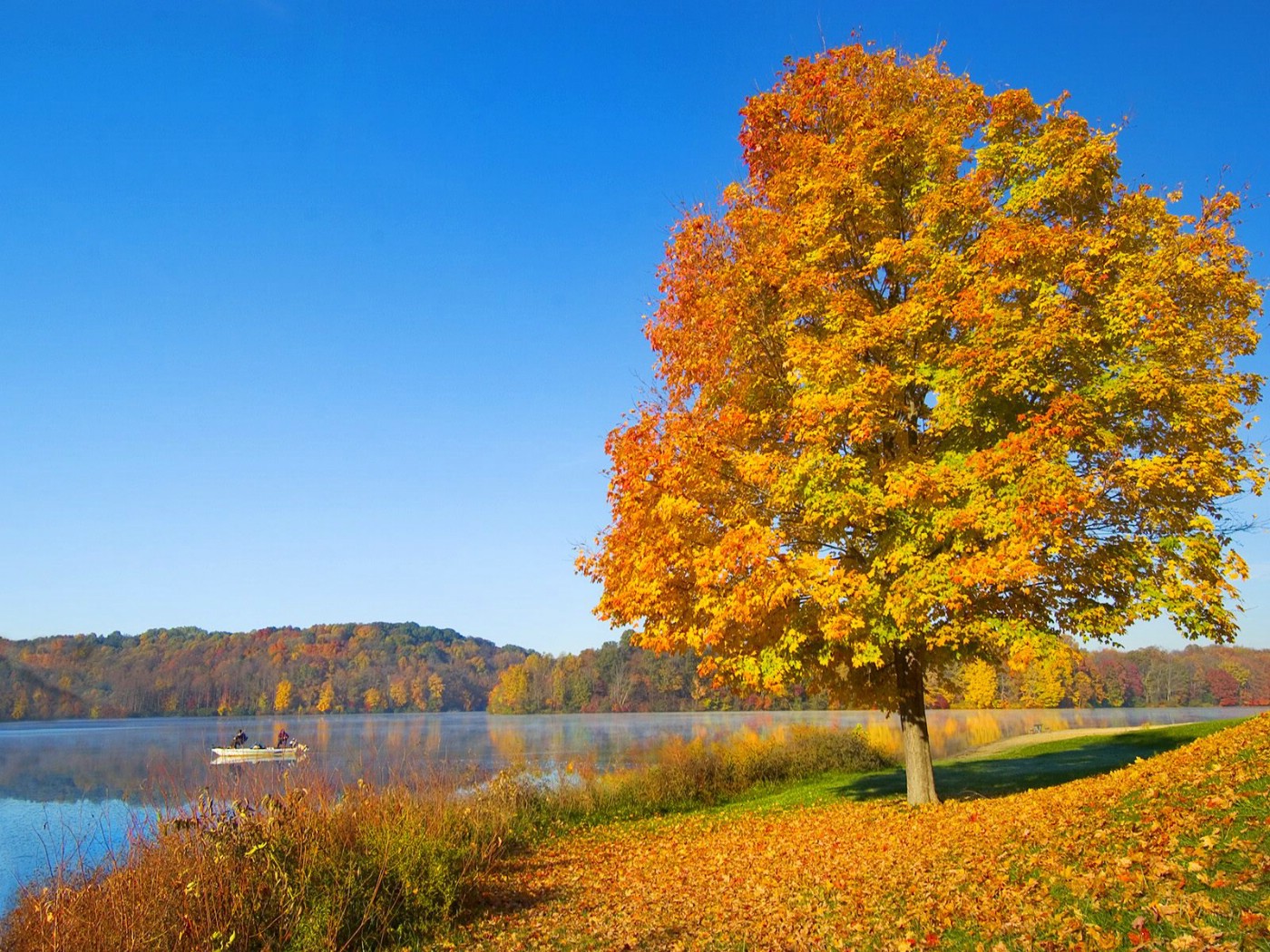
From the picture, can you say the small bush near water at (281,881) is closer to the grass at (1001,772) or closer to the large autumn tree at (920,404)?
the large autumn tree at (920,404)

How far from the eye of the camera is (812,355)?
1239cm

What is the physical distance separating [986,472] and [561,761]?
24.6 metres

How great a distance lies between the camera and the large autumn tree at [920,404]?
1112 centimetres

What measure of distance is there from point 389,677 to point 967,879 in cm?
13877

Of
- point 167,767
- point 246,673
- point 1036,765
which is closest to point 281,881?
point 1036,765

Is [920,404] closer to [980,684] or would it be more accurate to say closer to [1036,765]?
[1036,765]

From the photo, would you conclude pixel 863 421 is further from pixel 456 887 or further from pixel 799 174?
pixel 456 887

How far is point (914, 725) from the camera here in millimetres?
14578

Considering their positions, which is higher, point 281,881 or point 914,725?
point 914,725

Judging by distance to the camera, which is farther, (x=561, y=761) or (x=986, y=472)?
(x=561, y=761)

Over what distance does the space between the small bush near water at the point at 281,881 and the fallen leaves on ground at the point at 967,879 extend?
0.82m

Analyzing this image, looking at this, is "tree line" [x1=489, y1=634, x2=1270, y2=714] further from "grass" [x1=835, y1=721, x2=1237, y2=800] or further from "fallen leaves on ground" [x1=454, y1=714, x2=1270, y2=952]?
"fallen leaves on ground" [x1=454, y1=714, x2=1270, y2=952]

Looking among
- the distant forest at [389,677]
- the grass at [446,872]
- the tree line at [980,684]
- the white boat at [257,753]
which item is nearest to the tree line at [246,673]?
the distant forest at [389,677]

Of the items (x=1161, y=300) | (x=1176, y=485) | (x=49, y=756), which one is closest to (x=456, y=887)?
(x=1176, y=485)
